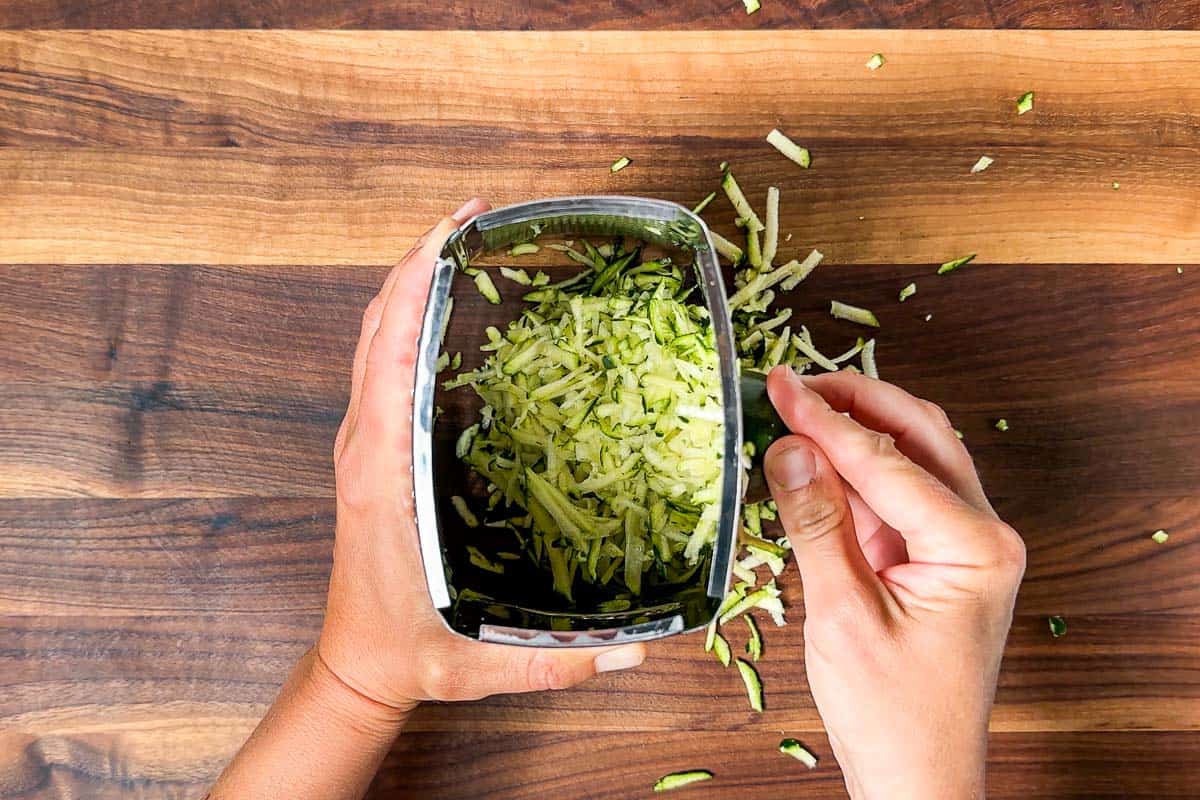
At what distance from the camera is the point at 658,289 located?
1122mm

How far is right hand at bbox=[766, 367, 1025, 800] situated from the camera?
3.20ft

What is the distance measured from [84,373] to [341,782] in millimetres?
708

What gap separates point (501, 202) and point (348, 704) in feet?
2.40

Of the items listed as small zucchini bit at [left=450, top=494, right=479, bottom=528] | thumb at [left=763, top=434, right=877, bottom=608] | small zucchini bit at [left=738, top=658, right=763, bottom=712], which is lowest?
small zucchini bit at [left=738, top=658, right=763, bottom=712]

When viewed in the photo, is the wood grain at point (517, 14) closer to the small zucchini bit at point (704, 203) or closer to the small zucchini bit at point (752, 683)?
the small zucchini bit at point (704, 203)

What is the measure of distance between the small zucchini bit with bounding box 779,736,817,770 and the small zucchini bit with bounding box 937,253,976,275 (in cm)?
73

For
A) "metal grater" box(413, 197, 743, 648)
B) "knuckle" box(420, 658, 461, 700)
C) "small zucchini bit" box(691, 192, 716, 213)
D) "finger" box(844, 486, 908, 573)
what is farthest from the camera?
"small zucchini bit" box(691, 192, 716, 213)

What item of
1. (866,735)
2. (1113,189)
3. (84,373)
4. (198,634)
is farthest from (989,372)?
(84,373)

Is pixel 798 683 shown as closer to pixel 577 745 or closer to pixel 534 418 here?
pixel 577 745

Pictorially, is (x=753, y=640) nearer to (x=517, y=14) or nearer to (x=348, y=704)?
(x=348, y=704)

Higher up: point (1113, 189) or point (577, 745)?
point (1113, 189)

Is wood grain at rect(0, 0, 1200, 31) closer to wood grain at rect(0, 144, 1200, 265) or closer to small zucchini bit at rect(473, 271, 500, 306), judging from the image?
wood grain at rect(0, 144, 1200, 265)

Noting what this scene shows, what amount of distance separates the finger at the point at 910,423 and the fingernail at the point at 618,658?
39 cm

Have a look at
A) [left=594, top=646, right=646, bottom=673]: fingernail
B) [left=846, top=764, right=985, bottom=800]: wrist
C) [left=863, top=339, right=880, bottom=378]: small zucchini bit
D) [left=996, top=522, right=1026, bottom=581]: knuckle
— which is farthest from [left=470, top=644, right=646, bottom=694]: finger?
[left=863, top=339, right=880, bottom=378]: small zucchini bit
